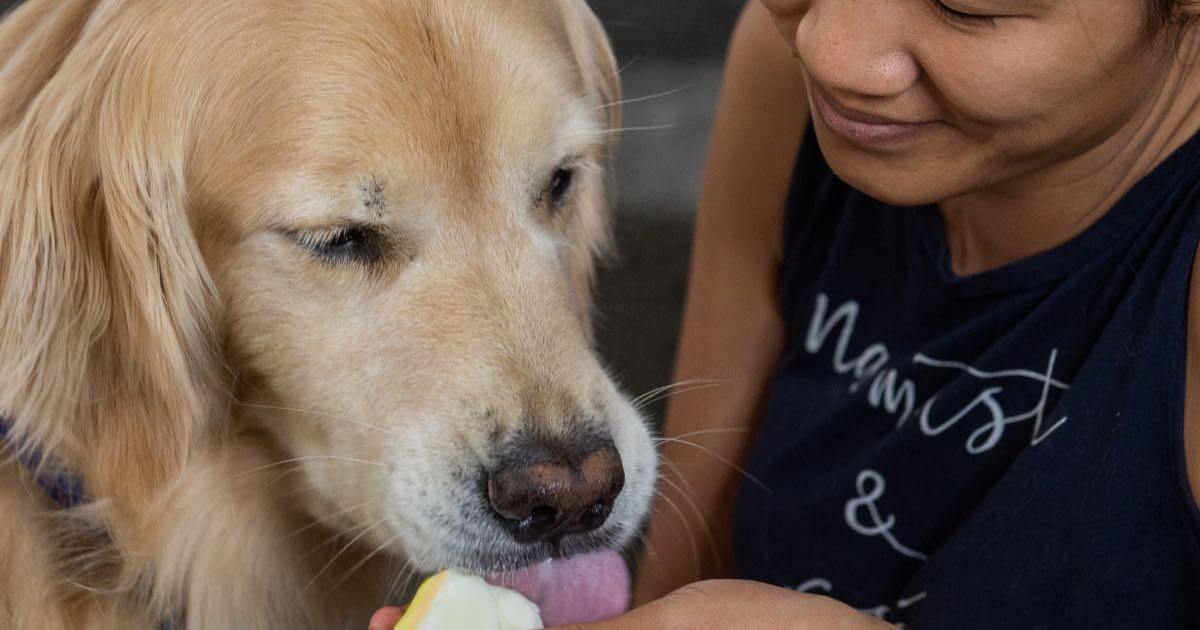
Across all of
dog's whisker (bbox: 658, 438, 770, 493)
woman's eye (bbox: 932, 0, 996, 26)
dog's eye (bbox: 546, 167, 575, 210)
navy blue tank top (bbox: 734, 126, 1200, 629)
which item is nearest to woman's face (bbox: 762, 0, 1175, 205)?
woman's eye (bbox: 932, 0, 996, 26)

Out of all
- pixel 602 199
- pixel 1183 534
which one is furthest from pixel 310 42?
pixel 1183 534

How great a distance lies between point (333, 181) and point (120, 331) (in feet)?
1.11

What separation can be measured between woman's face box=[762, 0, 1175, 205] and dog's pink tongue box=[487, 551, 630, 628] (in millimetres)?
607

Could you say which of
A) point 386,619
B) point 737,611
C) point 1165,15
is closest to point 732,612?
point 737,611

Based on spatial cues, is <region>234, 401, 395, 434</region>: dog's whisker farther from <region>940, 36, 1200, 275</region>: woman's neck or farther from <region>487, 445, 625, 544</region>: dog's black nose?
<region>940, 36, 1200, 275</region>: woman's neck

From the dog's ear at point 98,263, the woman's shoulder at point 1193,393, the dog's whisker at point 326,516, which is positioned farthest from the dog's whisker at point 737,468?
the dog's ear at point 98,263

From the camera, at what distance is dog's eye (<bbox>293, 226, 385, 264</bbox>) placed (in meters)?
1.38

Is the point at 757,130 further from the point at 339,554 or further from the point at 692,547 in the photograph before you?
the point at 339,554

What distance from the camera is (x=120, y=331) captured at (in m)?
1.44

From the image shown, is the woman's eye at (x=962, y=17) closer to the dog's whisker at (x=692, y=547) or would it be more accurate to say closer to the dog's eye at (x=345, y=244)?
the dog's eye at (x=345, y=244)

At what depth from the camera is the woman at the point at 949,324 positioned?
4.03 ft

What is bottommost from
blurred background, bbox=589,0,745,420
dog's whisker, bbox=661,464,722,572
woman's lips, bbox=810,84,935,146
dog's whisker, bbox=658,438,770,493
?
blurred background, bbox=589,0,745,420

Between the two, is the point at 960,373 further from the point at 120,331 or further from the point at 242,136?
the point at 120,331

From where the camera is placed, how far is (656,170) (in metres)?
3.82
